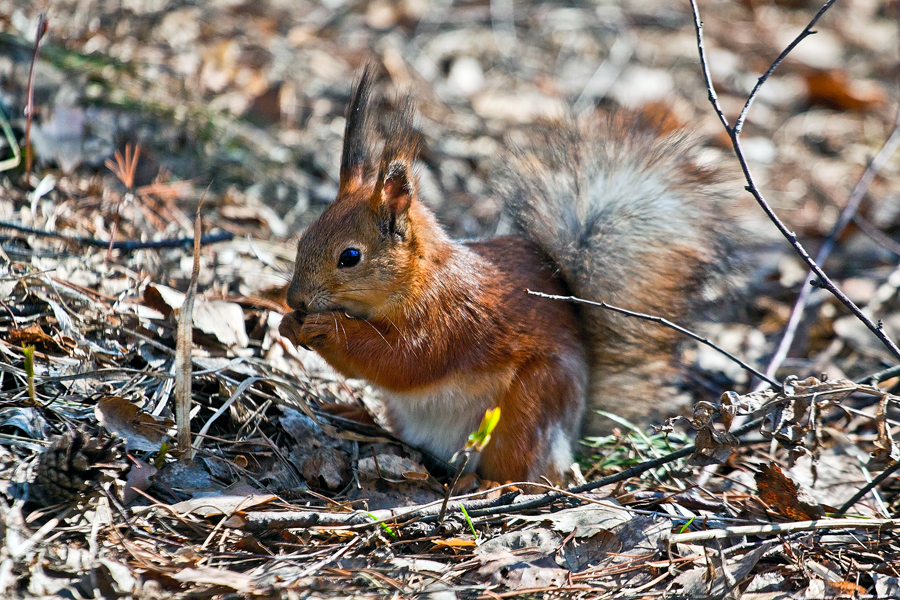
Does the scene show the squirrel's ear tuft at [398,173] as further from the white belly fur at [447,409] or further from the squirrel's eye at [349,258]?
the white belly fur at [447,409]

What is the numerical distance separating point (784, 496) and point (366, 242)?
1.65m

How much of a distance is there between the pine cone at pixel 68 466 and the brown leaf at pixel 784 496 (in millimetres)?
2037

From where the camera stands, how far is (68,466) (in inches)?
74.0

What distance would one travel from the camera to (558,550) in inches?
85.1

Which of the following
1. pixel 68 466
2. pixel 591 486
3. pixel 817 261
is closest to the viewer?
pixel 68 466

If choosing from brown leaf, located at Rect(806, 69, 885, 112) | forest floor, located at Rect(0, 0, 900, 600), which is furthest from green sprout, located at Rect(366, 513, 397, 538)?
brown leaf, located at Rect(806, 69, 885, 112)

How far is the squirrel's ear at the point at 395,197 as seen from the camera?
2.56 m

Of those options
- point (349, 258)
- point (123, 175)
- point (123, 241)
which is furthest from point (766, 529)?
point (123, 175)

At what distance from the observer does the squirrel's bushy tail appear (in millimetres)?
2875

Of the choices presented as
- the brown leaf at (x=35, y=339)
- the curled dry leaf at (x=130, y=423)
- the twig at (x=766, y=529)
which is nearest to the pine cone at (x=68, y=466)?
the curled dry leaf at (x=130, y=423)

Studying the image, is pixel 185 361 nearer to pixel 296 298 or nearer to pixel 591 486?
pixel 296 298

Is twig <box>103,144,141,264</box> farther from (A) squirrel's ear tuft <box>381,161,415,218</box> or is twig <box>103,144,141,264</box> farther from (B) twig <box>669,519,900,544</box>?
(B) twig <box>669,519,900,544</box>

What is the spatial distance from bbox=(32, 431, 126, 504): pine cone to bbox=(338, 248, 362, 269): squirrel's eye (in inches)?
38.4

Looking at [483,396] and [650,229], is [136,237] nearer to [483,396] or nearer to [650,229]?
[483,396]
